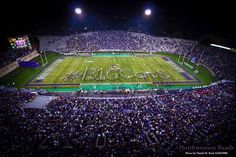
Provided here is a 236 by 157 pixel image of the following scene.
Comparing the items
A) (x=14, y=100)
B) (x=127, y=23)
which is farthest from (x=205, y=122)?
(x=127, y=23)

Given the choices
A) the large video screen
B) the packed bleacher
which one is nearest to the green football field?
the large video screen

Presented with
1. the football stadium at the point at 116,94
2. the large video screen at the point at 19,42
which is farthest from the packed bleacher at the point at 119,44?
the large video screen at the point at 19,42

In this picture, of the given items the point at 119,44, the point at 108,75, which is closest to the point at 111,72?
the point at 108,75

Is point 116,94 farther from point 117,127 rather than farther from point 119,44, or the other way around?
point 119,44

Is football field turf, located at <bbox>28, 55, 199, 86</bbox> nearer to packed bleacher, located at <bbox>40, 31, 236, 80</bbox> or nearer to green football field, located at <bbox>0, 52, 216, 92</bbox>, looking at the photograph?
green football field, located at <bbox>0, 52, 216, 92</bbox>

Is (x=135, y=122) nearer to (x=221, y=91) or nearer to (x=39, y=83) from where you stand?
(x=221, y=91)

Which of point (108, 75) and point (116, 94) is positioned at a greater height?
point (108, 75)
